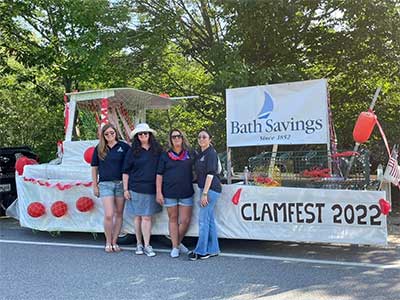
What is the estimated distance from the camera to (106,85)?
40.1 ft

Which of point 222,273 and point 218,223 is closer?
point 222,273

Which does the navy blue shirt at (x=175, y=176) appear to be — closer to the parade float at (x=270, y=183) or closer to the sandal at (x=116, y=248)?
the parade float at (x=270, y=183)

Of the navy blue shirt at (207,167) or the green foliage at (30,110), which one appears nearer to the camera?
the navy blue shirt at (207,167)

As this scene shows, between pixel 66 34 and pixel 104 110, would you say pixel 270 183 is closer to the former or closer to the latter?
pixel 104 110

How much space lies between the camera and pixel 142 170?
6.14 meters

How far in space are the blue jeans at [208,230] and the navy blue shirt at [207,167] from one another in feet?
0.34

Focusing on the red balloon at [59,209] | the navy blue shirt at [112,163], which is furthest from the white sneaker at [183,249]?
the red balloon at [59,209]

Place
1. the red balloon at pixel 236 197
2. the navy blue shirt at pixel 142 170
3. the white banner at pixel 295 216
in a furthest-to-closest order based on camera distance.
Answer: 1. the red balloon at pixel 236 197
2. the navy blue shirt at pixel 142 170
3. the white banner at pixel 295 216

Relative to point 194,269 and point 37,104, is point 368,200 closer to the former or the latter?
point 194,269

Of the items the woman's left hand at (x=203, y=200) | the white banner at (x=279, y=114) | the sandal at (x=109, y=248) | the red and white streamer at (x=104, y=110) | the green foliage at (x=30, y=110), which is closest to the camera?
the woman's left hand at (x=203, y=200)

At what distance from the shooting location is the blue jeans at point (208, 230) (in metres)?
5.94

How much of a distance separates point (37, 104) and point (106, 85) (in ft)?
16.8

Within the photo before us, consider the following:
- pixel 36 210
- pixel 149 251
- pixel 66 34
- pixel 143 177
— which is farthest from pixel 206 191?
pixel 66 34

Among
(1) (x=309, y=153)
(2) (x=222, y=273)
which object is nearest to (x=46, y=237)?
(2) (x=222, y=273)
